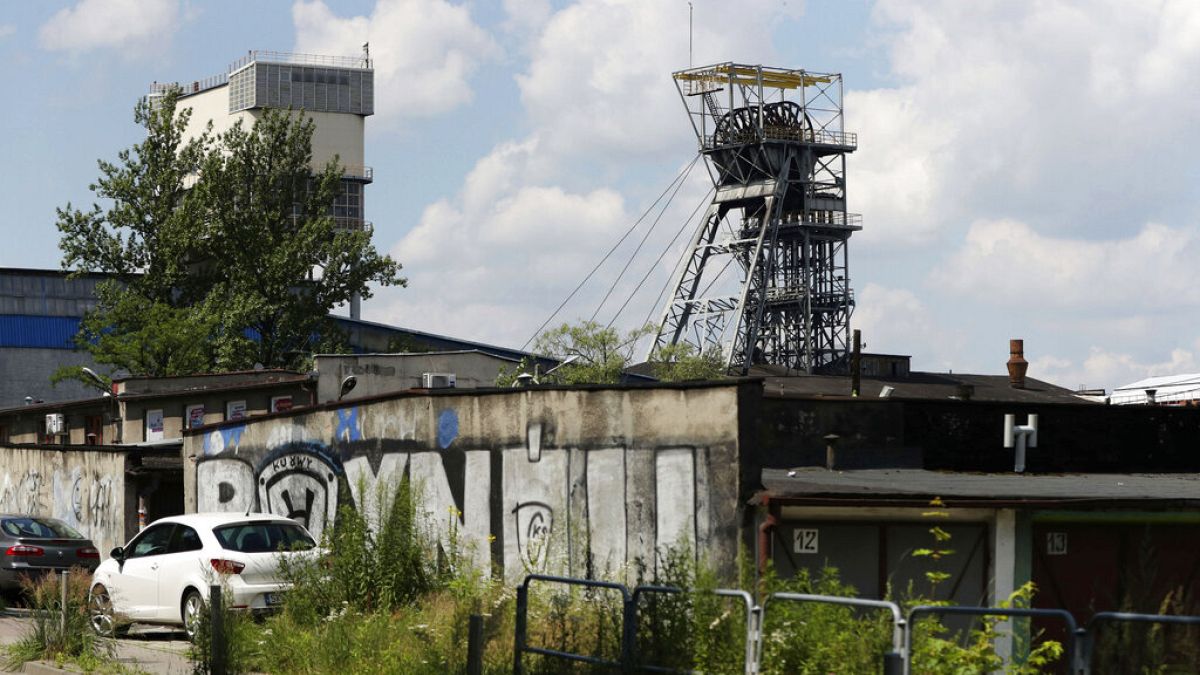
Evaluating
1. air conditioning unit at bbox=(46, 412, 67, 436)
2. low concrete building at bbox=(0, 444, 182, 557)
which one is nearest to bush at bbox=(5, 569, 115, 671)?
low concrete building at bbox=(0, 444, 182, 557)

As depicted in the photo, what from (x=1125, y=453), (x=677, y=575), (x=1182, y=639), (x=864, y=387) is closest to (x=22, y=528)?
(x=677, y=575)

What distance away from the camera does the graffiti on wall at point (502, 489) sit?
64.6 ft

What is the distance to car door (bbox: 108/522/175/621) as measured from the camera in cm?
2052

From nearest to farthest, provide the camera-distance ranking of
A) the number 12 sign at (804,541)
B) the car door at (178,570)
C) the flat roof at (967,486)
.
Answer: the flat roof at (967,486) → the number 12 sign at (804,541) → the car door at (178,570)

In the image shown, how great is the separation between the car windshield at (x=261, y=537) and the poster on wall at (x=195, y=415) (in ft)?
87.5

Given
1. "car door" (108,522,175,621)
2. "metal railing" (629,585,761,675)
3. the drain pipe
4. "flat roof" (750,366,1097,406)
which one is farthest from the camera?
"flat roof" (750,366,1097,406)

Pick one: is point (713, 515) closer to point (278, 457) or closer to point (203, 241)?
point (278, 457)

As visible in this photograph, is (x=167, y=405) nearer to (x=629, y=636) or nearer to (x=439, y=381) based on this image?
(x=439, y=381)

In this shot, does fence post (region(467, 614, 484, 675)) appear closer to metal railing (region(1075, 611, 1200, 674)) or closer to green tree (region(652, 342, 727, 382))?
metal railing (region(1075, 611, 1200, 674))

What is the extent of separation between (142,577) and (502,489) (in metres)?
4.88

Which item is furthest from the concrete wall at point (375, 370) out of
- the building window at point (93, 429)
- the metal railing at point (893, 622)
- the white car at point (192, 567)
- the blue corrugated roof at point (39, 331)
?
the blue corrugated roof at point (39, 331)

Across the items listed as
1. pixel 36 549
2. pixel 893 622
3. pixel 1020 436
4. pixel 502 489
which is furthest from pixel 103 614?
pixel 1020 436

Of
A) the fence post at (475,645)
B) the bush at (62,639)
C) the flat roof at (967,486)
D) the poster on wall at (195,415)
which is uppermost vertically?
the poster on wall at (195,415)

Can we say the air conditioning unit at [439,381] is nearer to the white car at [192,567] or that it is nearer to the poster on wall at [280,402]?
the poster on wall at [280,402]
